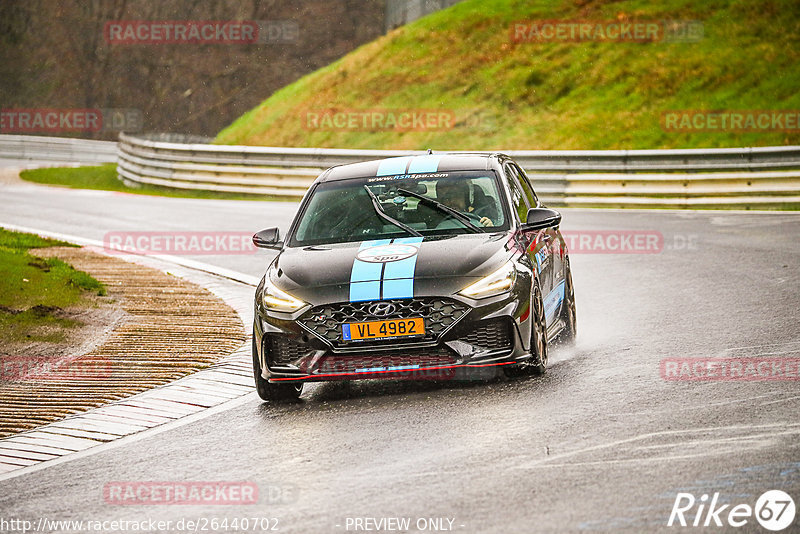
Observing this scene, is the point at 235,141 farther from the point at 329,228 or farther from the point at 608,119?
the point at 329,228

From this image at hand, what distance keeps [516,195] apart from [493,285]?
179 cm

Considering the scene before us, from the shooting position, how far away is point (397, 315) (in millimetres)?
8172

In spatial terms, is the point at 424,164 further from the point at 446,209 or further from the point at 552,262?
the point at 552,262

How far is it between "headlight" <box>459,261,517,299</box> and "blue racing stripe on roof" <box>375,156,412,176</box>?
1746 mm

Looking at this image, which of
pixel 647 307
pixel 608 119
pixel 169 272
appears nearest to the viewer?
pixel 647 307

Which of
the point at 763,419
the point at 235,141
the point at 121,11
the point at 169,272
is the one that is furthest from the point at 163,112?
the point at 763,419

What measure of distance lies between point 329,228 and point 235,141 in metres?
30.3

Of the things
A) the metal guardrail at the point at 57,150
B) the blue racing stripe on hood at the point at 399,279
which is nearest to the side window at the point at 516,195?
the blue racing stripe on hood at the point at 399,279

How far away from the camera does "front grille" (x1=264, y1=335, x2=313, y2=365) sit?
27.4ft

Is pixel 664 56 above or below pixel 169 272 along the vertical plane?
above

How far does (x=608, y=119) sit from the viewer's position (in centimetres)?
3038
